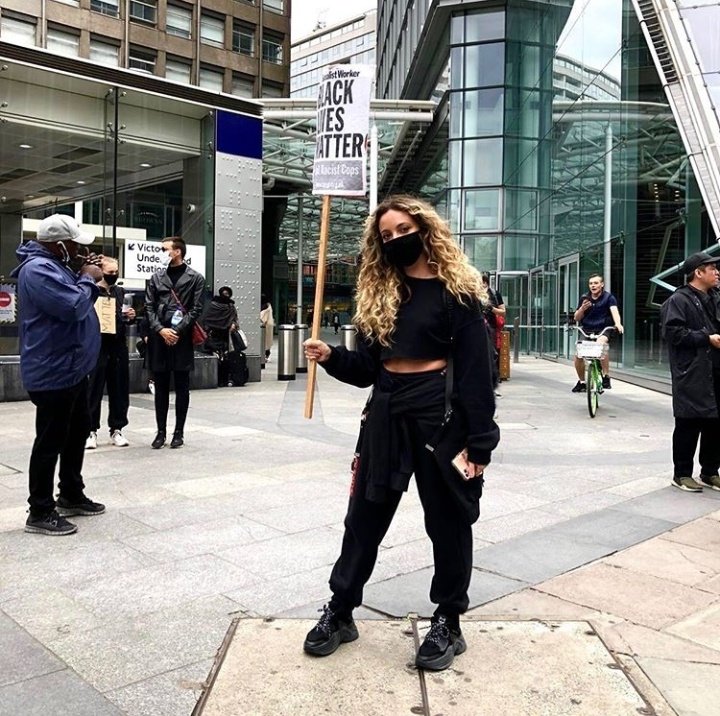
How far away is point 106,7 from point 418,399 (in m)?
44.5

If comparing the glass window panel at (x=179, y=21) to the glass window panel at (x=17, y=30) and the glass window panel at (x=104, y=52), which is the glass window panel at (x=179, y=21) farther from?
the glass window panel at (x=17, y=30)

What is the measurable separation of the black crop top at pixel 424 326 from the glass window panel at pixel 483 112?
25.4 meters

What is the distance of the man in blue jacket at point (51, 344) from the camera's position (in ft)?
14.1

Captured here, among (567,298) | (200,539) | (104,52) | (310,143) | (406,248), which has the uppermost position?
(104,52)

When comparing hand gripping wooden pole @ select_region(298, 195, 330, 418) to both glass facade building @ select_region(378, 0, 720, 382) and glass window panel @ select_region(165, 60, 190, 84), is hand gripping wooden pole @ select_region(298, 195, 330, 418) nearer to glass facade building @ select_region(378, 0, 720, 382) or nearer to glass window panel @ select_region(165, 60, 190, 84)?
glass facade building @ select_region(378, 0, 720, 382)

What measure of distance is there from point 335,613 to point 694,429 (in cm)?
396

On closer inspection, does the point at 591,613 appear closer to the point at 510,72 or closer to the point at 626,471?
the point at 626,471

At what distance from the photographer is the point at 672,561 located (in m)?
4.11

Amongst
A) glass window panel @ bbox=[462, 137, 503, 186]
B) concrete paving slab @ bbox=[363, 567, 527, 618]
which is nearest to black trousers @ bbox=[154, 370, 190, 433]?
concrete paving slab @ bbox=[363, 567, 527, 618]

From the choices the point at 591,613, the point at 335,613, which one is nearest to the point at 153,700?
the point at 335,613

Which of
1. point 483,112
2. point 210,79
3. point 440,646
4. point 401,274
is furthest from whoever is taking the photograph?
point 210,79

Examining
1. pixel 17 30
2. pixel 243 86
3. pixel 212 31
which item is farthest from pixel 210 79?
pixel 17 30

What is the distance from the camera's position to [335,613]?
2930mm

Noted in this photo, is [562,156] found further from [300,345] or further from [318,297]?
[318,297]
